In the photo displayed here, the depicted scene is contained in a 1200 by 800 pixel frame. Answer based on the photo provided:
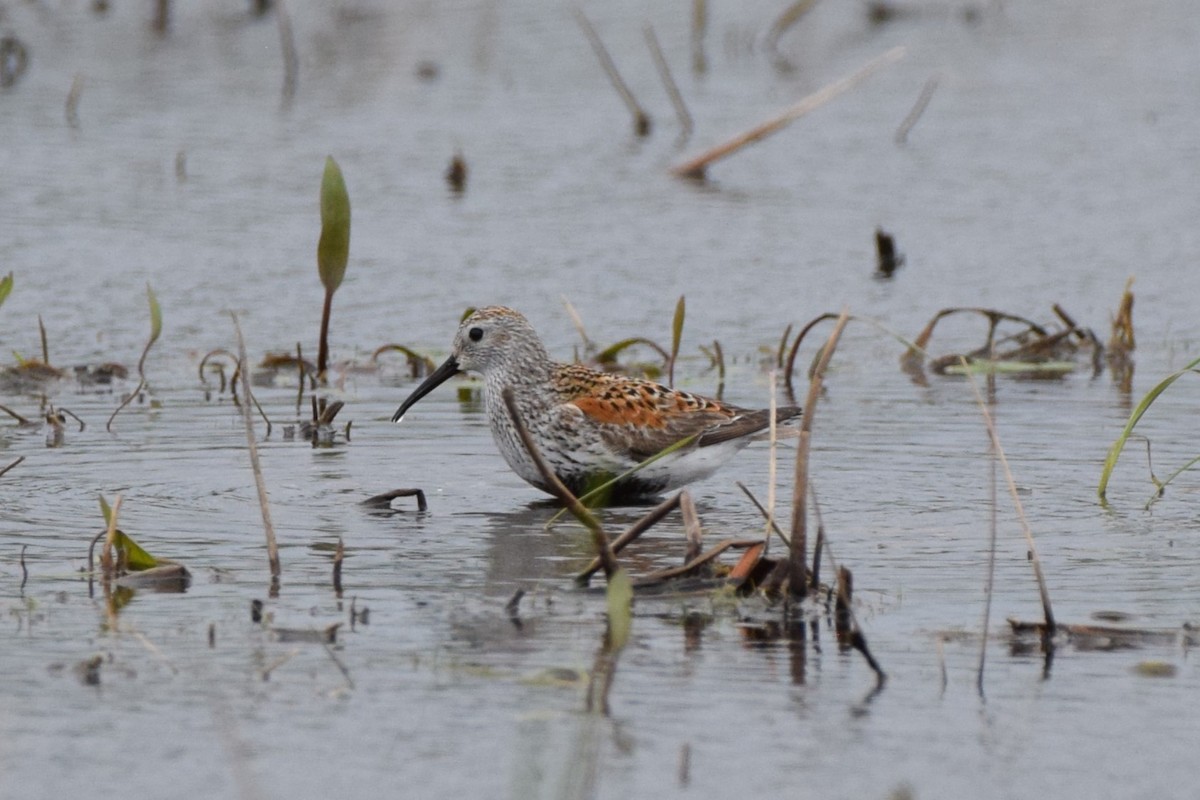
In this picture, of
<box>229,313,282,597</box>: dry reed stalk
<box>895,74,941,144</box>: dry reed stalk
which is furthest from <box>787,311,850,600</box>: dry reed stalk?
<box>895,74,941,144</box>: dry reed stalk

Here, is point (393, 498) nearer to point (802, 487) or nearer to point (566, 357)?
point (802, 487)

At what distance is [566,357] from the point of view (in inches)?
479

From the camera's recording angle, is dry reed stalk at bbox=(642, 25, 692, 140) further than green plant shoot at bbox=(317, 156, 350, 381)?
Yes

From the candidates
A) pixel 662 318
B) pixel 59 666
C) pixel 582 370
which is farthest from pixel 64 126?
pixel 59 666

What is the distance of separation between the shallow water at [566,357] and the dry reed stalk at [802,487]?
16 cm

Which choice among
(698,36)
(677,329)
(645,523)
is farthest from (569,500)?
(698,36)

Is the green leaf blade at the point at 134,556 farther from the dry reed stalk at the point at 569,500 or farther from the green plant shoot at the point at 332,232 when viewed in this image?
the green plant shoot at the point at 332,232

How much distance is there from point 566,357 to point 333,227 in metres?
2.14

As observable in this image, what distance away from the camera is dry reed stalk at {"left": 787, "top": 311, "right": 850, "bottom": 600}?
20.6 feet

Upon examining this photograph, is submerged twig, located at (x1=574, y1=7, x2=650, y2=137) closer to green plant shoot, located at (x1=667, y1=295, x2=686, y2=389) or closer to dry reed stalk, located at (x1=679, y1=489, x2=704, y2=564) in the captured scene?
green plant shoot, located at (x1=667, y1=295, x2=686, y2=389)

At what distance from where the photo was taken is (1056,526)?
816cm

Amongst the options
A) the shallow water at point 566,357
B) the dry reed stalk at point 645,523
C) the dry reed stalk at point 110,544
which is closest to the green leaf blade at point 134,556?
the dry reed stalk at point 110,544

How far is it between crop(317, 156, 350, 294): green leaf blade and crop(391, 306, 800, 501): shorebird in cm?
137

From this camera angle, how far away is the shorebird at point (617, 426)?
919 cm
